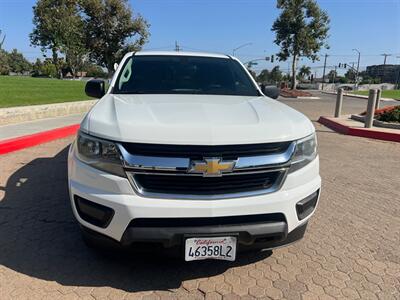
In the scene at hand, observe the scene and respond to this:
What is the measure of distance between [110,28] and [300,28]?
72.6ft

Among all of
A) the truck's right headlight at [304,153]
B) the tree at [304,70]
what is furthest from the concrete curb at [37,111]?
the tree at [304,70]

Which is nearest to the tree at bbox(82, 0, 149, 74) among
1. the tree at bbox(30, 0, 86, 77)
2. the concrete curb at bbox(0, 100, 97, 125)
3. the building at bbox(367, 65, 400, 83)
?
the tree at bbox(30, 0, 86, 77)

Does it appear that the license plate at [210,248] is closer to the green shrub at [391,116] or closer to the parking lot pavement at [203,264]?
the parking lot pavement at [203,264]

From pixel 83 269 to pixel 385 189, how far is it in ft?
14.5

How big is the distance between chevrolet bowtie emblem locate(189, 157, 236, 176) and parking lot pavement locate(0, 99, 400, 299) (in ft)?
3.15

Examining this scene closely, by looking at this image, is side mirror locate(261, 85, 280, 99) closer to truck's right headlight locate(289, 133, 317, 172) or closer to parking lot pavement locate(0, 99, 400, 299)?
parking lot pavement locate(0, 99, 400, 299)

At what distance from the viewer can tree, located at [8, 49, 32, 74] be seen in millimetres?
94912

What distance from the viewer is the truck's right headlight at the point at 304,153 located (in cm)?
279

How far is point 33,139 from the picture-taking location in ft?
26.6

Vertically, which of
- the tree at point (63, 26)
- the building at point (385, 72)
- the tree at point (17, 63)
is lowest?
the building at point (385, 72)

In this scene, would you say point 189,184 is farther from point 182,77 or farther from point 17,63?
point 17,63

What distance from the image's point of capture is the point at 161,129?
258 cm

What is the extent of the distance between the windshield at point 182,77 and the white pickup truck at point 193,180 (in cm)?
115

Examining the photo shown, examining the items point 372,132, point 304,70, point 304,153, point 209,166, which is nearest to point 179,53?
point 304,153
